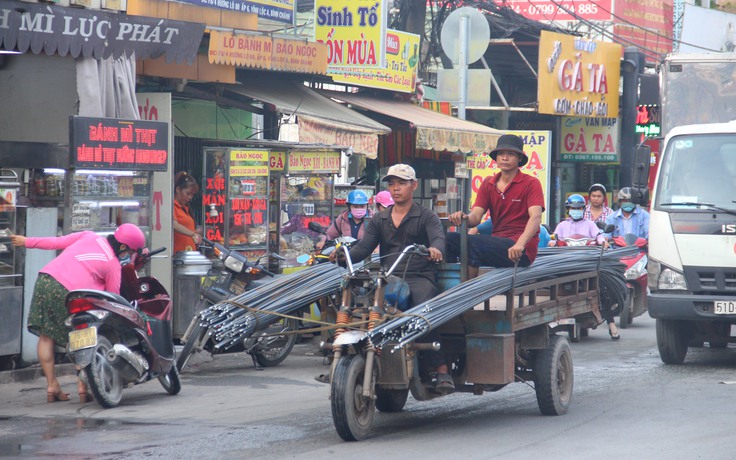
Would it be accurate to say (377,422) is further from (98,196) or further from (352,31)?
(352,31)

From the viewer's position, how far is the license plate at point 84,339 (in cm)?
838

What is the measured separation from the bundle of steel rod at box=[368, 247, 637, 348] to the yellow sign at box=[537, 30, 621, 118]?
12.2 m

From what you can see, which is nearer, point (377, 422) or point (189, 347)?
point (377, 422)

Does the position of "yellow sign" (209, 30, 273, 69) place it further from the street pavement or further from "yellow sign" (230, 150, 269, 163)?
the street pavement

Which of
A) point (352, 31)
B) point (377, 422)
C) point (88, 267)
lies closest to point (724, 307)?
point (377, 422)

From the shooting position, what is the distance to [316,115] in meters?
14.1

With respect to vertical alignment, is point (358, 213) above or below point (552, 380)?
above

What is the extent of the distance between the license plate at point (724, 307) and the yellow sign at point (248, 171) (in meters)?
5.39

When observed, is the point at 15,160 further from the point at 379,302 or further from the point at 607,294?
the point at 607,294

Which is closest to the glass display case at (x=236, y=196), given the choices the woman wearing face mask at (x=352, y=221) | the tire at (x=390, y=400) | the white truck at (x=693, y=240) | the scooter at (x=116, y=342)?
the woman wearing face mask at (x=352, y=221)

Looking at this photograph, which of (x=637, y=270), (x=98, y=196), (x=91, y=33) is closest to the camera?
(x=91, y=33)

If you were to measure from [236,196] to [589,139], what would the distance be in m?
13.1

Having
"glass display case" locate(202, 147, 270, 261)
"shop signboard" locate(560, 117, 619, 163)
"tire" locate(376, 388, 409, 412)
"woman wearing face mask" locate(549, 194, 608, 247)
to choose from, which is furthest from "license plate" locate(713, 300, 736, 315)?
"shop signboard" locate(560, 117, 619, 163)

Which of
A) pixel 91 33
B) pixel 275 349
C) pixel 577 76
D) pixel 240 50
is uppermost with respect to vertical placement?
pixel 577 76
